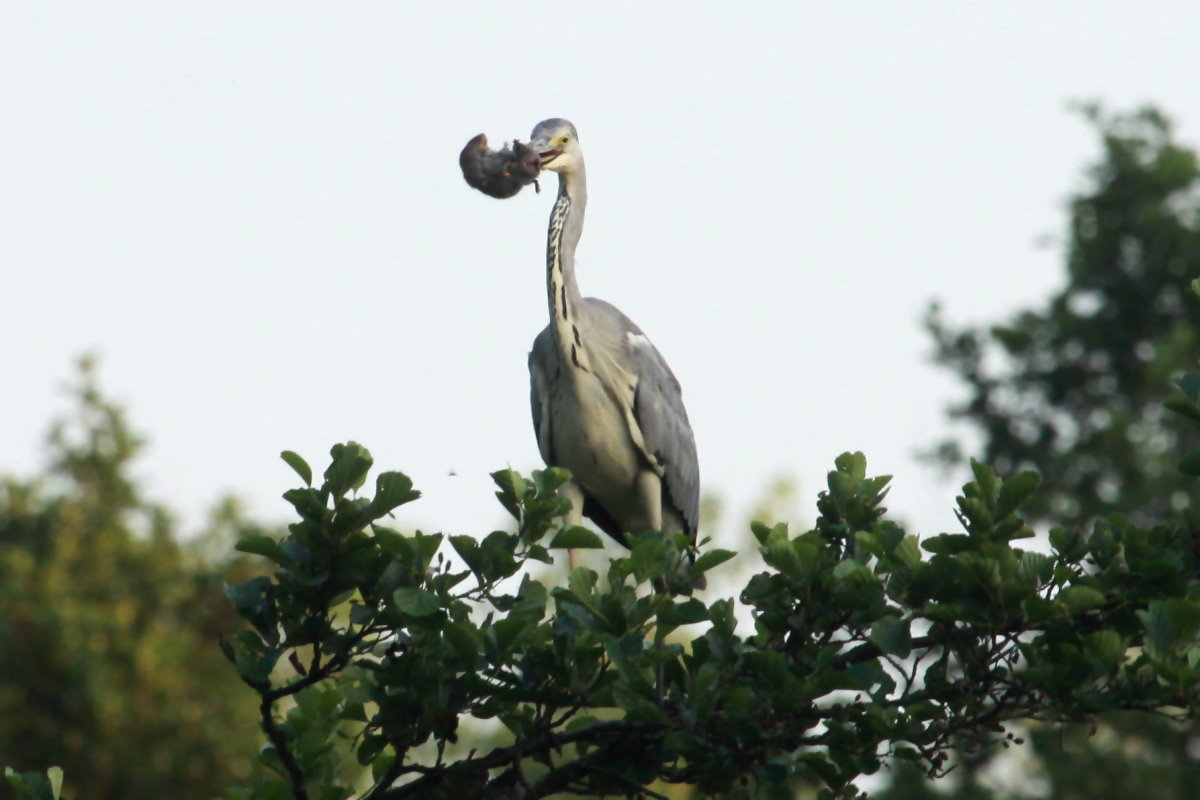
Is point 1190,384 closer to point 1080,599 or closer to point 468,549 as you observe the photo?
point 1080,599

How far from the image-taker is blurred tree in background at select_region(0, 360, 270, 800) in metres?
12.3

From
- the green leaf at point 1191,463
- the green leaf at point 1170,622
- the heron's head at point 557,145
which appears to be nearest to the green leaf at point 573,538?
the green leaf at point 1170,622

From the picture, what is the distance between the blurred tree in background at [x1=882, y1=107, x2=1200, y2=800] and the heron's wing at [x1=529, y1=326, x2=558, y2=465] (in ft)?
24.7

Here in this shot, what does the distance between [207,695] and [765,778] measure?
1067 cm

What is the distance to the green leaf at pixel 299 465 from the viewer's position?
10.6 feet

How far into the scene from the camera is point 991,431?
47.9 ft

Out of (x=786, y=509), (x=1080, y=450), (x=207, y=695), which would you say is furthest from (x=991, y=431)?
(x=786, y=509)

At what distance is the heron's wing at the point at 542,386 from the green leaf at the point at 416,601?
3.31 meters

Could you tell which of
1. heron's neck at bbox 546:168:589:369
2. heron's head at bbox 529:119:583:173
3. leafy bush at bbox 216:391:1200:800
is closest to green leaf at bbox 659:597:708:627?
leafy bush at bbox 216:391:1200:800

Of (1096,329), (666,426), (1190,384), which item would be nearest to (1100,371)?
(1096,329)

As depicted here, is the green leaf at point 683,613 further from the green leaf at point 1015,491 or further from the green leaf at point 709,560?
the green leaf at point 1015,491

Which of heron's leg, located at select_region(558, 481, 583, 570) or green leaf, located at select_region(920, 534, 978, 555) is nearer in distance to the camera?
green leaf, located at select_region(920, 534, 978, 555)

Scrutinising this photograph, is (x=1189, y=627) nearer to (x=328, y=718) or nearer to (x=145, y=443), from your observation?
(x=328, y=718)

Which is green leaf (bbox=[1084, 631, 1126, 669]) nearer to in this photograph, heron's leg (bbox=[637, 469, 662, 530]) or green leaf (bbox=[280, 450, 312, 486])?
green leaf (bbox=[280, 450, 312, 486])
